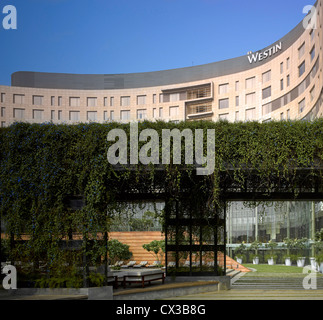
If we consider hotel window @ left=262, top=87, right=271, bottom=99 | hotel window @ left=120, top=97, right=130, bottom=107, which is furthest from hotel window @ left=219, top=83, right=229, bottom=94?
hotel window @ left=120, top=97, right=130, bottom=107

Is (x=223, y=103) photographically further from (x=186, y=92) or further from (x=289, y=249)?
(x=289, y=249)

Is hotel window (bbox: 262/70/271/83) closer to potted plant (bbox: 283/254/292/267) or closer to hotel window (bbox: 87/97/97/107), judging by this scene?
hotel window (bbox: 87/97/97/107)

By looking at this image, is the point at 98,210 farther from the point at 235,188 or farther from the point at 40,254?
the point at 235,188

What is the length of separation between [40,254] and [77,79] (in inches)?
2487

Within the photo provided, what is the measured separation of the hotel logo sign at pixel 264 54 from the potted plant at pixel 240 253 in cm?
2892

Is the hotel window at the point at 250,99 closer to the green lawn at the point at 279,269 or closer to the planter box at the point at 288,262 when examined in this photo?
the planter box at the point at 288,262

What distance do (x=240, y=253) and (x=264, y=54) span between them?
103ft

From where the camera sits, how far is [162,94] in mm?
67625

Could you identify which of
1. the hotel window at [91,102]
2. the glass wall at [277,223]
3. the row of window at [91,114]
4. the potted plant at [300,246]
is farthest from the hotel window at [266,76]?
the potted plant at [300,246]

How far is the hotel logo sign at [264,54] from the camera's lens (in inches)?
2231

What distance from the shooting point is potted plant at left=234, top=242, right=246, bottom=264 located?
37.1 m

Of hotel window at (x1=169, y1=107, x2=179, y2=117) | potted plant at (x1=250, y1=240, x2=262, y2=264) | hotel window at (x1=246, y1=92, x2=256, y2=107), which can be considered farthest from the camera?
hotel window at (x1=169, y1=107, x2=179, y2=117)

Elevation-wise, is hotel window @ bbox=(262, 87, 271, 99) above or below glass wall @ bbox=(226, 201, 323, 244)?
above

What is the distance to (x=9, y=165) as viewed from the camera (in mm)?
10359
